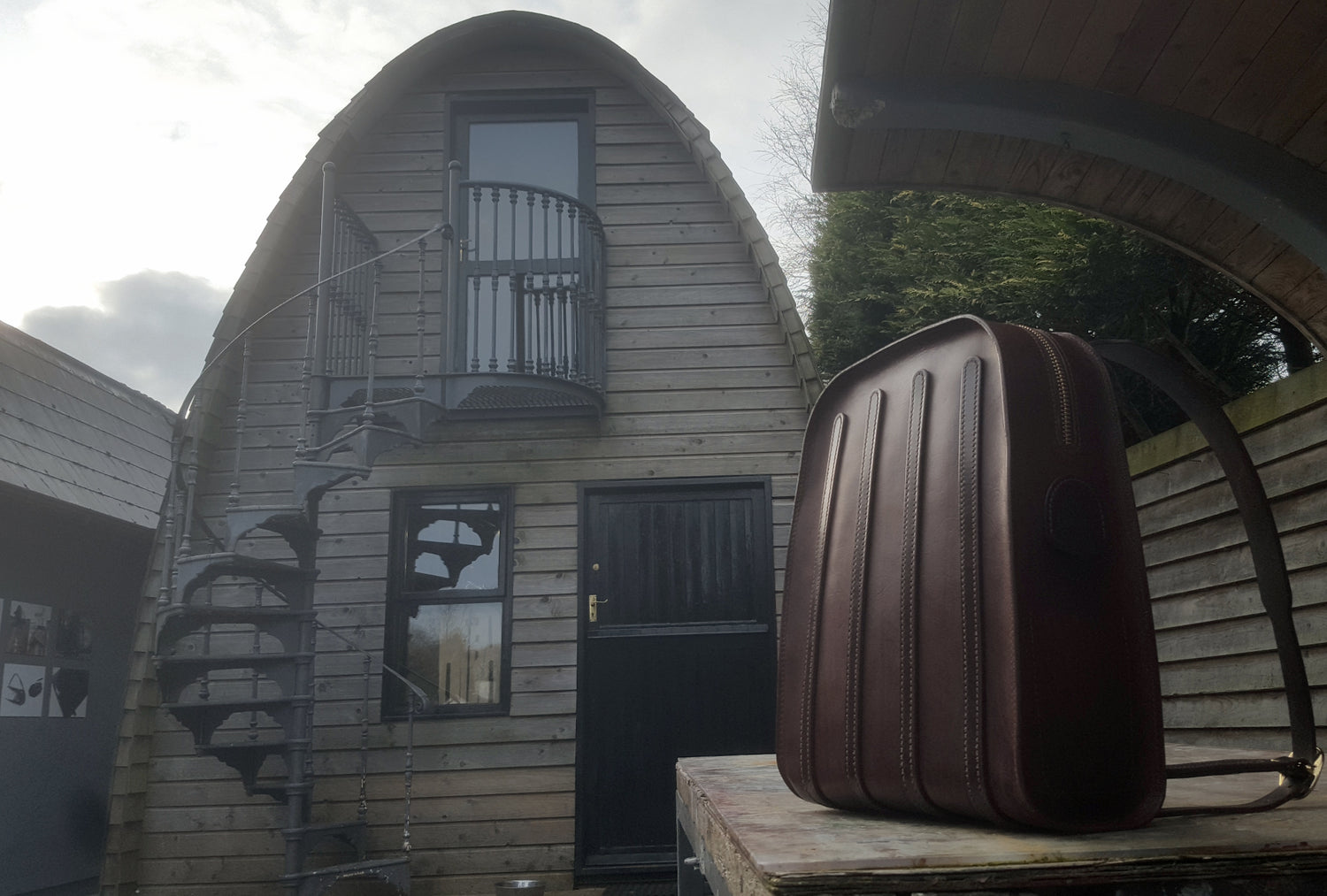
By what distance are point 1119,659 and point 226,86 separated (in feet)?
20.7

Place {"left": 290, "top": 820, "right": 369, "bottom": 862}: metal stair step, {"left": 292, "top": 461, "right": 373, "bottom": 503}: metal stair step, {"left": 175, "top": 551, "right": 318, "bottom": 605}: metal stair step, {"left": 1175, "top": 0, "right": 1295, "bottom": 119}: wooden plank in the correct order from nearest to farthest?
1. {"left": 1175, "top": 0, "right": 1295, "bottom": 119}: wooden plank
2. {"left": 175, "top": 551, "right": 318, "bottom": 605}: metal stair step
3. {"left": 290, "top": 820, "right": 369, "bottom": 862}: metal stair step
4. {"left": 292, "top": 461, "right": 373, "bottom": 503}: metal stair step

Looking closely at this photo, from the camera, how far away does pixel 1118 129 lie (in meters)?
1.52

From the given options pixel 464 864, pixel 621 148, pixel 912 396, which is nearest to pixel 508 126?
pixel 621 148

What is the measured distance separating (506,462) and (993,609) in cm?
508

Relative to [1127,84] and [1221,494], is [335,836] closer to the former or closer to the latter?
[1221,494]

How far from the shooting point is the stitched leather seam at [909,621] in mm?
942

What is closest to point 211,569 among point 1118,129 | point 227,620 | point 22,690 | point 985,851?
point 227,620

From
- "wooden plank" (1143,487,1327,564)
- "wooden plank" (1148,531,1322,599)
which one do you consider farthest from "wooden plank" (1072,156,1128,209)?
"wooden plank" (1148,531,1322,599)

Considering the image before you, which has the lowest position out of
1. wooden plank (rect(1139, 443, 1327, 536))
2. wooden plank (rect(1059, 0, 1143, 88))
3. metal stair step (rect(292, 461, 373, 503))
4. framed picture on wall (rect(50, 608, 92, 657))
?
wooden plank (rect(1139, 443, 1327, 536))

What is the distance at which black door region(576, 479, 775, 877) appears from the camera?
5426mm

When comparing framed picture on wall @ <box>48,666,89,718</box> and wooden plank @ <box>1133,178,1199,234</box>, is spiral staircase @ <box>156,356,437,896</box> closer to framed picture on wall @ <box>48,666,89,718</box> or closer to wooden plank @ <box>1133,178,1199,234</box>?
framed picture on wall @ <box>48,666,89,718</box>

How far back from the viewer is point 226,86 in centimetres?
589

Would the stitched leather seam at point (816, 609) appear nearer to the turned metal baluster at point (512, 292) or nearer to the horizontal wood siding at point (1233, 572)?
the horizontal wood siding at point (1233, 572)

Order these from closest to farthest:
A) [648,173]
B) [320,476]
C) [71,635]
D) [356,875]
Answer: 1. [356,875]
2. [320,476]
3. [648,173]
4. [71,635]
